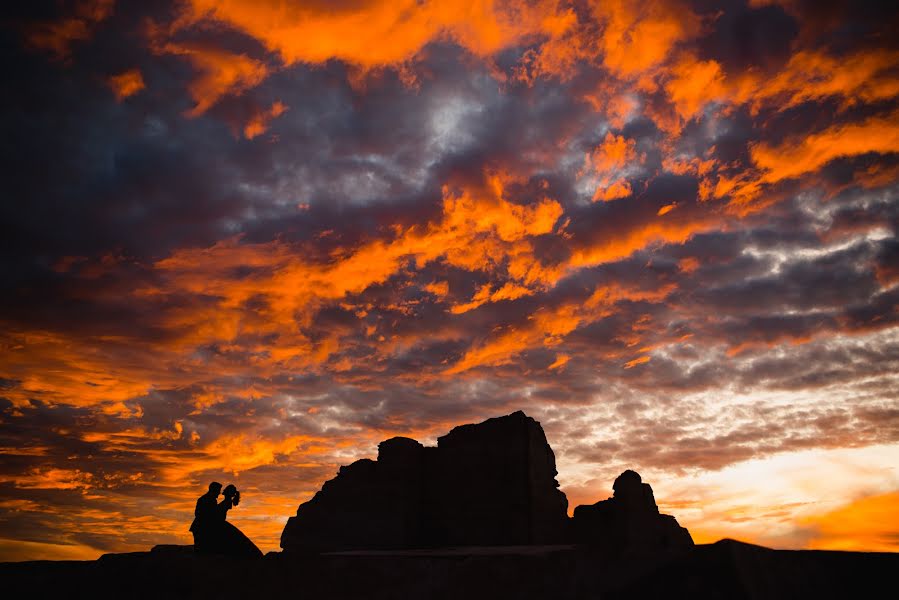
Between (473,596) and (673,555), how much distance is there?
5.25 ft

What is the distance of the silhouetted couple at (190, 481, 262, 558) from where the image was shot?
247 inches

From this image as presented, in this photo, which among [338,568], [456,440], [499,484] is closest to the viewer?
[338,568]

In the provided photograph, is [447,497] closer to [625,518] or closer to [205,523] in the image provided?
[625,518]

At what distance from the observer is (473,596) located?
4816mm

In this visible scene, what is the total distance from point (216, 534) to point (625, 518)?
23286 mm

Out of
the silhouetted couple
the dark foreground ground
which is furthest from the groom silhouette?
the dark foreground ground

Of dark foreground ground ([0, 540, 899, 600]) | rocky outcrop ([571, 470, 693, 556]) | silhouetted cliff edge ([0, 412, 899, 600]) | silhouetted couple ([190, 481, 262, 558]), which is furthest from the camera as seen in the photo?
rocky outcrop ([571, 470, 693, 556])

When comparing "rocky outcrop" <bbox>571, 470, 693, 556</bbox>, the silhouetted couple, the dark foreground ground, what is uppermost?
"rocky outcrop" <bbox>571, 470, 693, 556</bbox>

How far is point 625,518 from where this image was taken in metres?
26.1

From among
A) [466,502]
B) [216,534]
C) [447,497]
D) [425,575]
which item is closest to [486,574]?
[425,575]

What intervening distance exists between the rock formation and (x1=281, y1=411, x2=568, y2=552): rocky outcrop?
1.4 inches

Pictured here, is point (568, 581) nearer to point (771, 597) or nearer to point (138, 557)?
point (771, 597)

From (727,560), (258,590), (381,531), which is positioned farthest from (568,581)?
(381,531)

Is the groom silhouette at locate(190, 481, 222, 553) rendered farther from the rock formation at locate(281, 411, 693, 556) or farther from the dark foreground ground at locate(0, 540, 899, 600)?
the rock formation at locate(281, 411, 693, 556)
